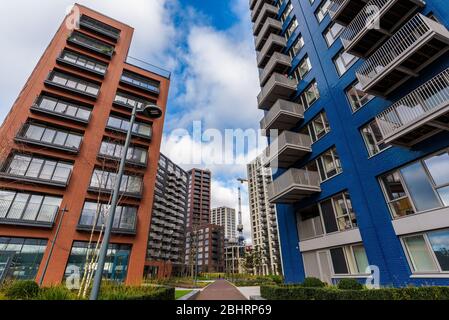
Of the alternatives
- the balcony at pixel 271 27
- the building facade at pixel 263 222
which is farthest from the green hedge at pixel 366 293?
the building facade at pixel 263 222

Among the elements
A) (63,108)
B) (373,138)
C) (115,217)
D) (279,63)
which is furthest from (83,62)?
(373,138)

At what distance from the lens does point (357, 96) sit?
13.6 metres

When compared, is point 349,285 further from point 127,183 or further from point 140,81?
point 140,81

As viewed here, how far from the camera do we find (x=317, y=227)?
15.0m

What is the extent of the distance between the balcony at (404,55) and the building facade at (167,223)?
64.6 m

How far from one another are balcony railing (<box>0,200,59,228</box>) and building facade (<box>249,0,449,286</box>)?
17943 mm

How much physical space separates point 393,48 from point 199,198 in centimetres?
10412

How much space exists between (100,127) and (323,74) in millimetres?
21650

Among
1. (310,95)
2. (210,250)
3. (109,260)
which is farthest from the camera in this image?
(210,250)

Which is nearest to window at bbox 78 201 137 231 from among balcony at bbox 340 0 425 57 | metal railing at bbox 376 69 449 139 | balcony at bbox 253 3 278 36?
metal railing at bbox 376 69 449 139

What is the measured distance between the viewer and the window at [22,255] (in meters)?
16.3

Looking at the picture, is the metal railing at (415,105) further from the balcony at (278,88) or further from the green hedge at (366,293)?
the balcony at (278,88)

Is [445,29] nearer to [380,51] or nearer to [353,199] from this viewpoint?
[380,51]

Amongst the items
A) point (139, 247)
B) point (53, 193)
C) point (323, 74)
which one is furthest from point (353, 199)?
point (53, 193)
